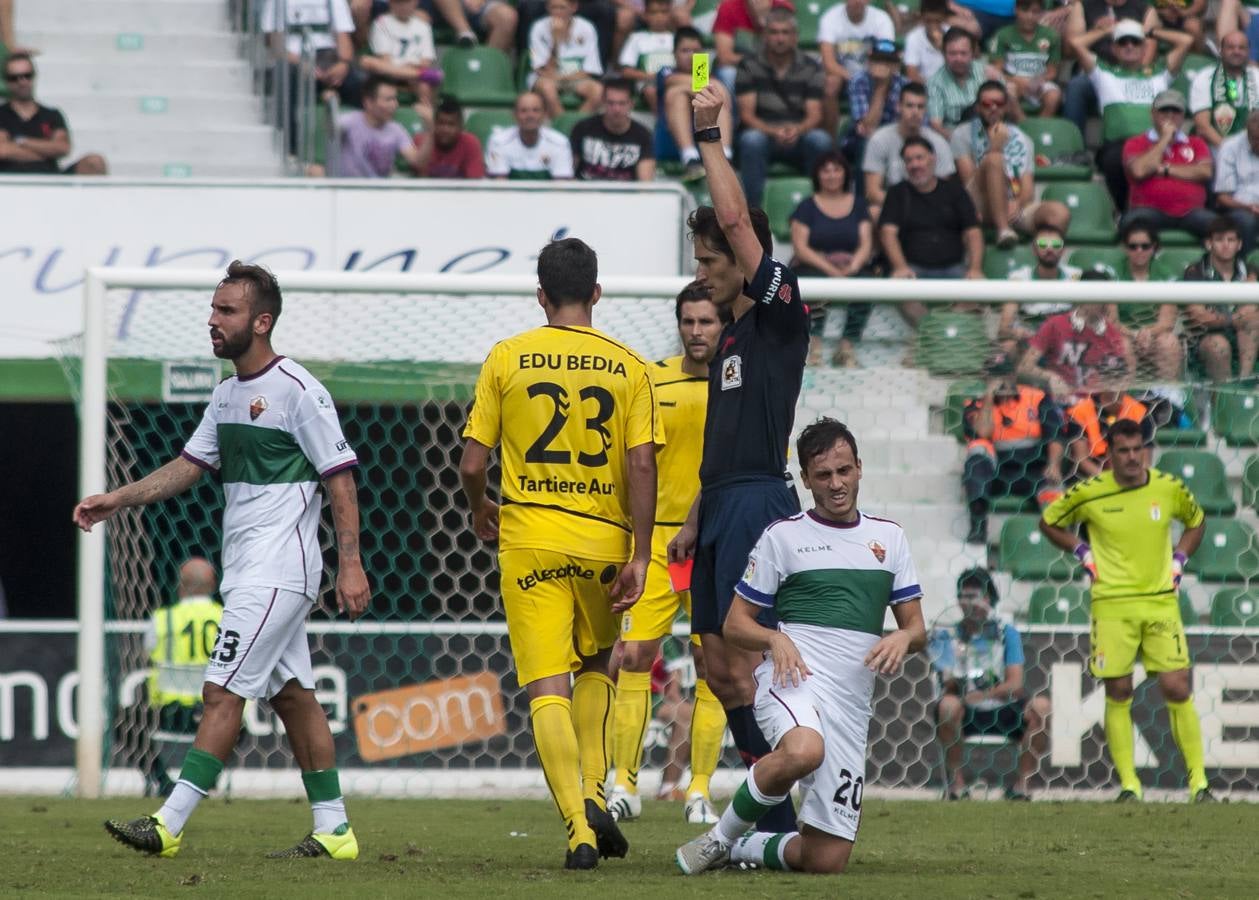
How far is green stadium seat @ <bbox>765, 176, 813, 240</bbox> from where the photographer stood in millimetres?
14172

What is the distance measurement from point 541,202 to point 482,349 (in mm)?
1433

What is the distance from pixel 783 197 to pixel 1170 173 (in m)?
2.99

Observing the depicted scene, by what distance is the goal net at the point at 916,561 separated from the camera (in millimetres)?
10242

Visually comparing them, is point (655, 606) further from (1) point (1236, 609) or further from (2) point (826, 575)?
(1) point (1236, 609)

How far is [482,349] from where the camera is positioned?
36.2 feet

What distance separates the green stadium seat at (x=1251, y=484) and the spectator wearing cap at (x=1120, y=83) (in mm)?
4699

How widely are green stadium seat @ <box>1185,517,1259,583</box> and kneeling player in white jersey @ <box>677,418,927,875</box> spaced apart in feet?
17.7

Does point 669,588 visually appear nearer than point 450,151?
Yes

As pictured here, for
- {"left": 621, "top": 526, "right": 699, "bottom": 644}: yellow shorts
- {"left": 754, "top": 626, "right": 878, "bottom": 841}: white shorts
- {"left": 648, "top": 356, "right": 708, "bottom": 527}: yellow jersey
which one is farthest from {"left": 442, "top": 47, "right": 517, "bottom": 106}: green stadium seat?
{"left": 754, "top": 626, "right": 878, "bottom": 841}: white shorts

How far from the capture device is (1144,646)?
32.2 ft

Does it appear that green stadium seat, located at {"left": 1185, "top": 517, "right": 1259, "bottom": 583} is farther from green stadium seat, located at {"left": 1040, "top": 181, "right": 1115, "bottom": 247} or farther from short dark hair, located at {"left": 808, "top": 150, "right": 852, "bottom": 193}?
green stadium seat, located at {"left": 1040, "top": 181, "right": 1115, "bottom": 247}

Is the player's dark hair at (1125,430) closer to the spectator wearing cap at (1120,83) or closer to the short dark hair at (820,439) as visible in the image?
the short dark hair at (820,439)

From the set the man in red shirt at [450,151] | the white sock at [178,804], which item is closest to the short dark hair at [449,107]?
the man in red shirt at [450,151]

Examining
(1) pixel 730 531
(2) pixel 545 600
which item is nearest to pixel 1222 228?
(1) pixel 730 531
